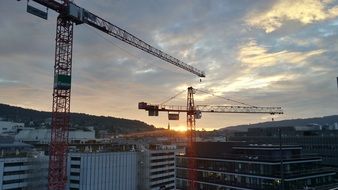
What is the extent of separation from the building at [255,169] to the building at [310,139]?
46.3m

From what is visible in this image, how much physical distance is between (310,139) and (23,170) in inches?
4717

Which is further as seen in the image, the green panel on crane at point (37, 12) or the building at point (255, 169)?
the building at point (255, 169)

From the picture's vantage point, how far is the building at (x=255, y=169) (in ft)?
310

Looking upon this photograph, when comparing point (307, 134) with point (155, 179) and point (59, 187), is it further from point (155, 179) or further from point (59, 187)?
point (59, 187)

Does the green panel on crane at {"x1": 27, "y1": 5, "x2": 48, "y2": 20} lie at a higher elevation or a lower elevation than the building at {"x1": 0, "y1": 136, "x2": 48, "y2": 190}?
higher

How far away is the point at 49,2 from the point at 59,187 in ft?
129

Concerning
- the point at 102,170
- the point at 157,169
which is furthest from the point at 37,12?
the point at 157,169

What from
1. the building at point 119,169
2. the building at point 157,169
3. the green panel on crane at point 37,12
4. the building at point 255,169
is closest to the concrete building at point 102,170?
the building at point 119,169

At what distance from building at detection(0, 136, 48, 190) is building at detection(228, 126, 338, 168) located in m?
103

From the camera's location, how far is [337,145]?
14988 cm

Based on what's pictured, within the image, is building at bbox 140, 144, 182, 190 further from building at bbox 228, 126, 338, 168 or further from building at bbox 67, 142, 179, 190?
building at bbox 228, 126, 338, 168

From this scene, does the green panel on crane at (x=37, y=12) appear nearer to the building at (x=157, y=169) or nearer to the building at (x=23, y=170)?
the building at (x=23, y=170)

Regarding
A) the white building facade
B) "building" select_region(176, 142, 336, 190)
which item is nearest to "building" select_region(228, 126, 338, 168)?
the white building facade

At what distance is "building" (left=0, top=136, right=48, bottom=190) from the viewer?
117 m
